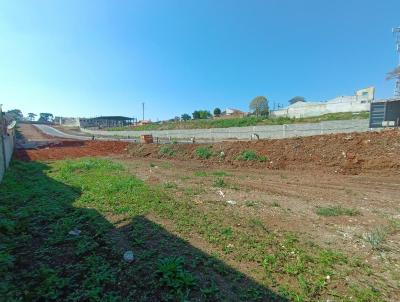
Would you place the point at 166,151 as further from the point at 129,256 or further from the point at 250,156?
the point at 129,256

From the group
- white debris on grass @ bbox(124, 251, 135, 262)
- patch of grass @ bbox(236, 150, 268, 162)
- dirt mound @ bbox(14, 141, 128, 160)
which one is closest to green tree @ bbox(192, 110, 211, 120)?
dirt mound @ bbox(14, 141, 128, 160)

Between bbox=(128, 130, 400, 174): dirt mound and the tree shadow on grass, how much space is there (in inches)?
329

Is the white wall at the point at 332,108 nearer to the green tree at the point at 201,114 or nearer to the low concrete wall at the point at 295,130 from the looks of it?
the low concrete wall at the point at 295,130

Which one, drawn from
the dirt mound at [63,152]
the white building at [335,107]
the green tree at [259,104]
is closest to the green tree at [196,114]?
the green tree at [259,104]

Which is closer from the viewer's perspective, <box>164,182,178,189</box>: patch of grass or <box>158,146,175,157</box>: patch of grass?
<box>164,182,178,189</box>: patch of grass

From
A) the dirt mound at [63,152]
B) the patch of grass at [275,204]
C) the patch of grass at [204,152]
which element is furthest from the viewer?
the dirt mound at [63,152]

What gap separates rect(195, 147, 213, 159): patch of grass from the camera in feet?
44.2

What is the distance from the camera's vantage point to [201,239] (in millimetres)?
3754

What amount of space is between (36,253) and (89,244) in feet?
2.46

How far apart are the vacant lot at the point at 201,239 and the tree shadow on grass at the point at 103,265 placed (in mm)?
15

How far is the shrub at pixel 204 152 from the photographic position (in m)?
13.5

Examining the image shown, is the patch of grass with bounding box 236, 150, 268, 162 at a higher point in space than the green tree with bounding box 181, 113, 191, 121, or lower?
lower

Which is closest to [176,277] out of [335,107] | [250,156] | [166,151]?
[250,156]

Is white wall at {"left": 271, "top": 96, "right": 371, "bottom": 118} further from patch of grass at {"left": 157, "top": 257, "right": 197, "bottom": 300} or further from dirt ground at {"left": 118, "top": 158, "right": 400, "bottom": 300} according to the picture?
patch of grass at {"left": 157, "top": 257, "right": 197, "bottom": 300}
